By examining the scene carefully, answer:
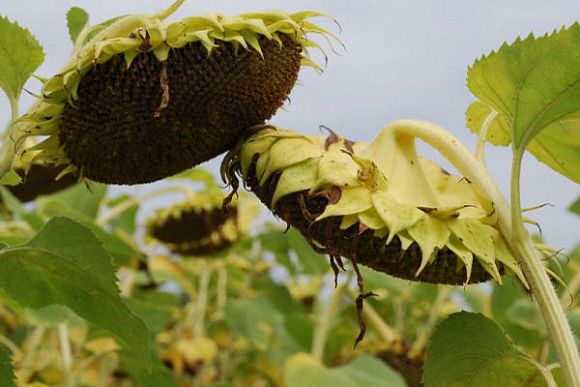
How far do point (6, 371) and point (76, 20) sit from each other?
1.40 ft

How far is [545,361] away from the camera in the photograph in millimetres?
1970

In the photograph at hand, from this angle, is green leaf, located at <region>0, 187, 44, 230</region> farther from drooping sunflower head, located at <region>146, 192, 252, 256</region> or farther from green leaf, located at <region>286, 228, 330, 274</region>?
green leaf, located at <region>286, 228, 330, 274</region>

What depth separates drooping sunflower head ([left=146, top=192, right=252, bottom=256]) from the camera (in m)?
2.25

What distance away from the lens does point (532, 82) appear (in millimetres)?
888

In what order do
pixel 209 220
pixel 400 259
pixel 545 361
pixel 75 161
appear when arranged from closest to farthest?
pixel 400 259, pixel 75 161, pixel 545 361, pixel 209 220

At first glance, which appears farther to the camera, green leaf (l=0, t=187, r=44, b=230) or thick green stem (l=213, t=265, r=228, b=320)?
thick green stem (l=213, t=265, r=228, b=320)

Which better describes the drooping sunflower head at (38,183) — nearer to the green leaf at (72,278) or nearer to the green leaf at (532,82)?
the green leaf at (72,278)

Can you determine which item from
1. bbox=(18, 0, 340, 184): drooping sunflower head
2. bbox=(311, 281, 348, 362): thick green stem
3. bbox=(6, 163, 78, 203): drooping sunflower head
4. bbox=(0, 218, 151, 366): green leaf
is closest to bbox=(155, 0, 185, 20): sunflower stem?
bbox=(18, 0, 340, 184): drooping sunflower head

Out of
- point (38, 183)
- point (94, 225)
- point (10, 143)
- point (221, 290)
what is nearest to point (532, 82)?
point (10, 143)

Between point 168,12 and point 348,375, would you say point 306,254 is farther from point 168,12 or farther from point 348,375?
point 168,12

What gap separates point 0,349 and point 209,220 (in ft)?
4.04

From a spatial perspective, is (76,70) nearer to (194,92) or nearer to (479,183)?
(194,92)

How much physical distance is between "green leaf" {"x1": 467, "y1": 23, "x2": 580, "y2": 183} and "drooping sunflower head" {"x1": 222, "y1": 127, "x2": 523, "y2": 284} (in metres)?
0.08

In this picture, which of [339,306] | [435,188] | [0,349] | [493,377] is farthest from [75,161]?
[339,306]
